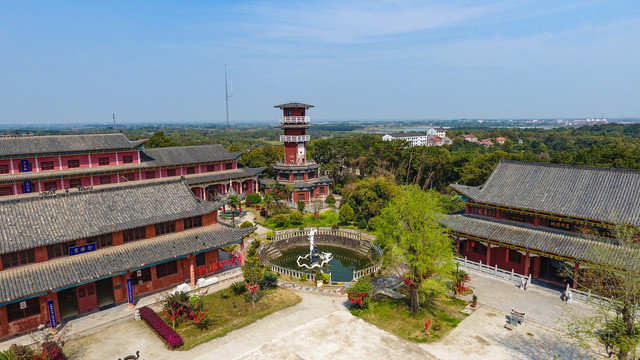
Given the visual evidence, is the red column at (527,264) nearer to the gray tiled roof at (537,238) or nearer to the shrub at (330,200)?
the gray tiled roof at (537,238)

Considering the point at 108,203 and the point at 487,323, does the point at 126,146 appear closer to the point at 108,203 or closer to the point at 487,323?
the point at 108,203

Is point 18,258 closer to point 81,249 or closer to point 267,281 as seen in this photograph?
point 81,249

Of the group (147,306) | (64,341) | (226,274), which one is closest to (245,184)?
(226,274)

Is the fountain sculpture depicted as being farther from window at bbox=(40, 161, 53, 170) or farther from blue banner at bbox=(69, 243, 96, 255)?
window at bbox=(40, 161, 53, 170)

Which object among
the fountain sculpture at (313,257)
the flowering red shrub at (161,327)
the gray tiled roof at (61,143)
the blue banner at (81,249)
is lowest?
the fountain sculpture at (313,257)

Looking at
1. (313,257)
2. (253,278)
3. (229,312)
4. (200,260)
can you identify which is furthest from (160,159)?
(229,312)

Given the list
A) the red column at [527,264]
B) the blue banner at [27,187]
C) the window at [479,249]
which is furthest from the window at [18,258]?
the red column at [527,264]
